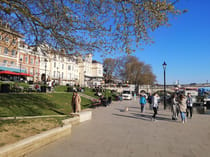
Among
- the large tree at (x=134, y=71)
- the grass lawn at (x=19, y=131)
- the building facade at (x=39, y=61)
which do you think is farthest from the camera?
the large tree at (x=134, y=71)

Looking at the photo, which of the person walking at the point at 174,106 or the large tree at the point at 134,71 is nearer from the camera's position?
the person walking at the point at 174,106

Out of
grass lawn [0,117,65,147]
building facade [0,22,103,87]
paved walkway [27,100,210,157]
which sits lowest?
paved walkway [27,100,210,157]

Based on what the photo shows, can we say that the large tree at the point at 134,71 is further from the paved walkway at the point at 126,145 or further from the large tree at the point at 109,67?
the paved walkway at the point at 126,145

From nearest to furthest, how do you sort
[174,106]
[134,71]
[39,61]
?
[174,106] → [39,61] → [134,71]

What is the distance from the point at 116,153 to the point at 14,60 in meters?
46.3

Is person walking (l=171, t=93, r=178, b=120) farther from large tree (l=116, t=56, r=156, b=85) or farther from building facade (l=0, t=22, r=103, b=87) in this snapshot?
large tree (l=116, t=56, r=156, b=85)

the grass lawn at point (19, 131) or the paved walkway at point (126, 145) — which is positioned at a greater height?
the grass lawn at point (19, 131)

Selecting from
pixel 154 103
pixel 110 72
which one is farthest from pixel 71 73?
pixel 154 103

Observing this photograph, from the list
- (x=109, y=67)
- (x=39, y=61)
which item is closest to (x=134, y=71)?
(x=109, y=67)

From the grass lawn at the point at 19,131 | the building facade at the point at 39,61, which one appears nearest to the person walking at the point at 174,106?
the building facade at the point at 39,61

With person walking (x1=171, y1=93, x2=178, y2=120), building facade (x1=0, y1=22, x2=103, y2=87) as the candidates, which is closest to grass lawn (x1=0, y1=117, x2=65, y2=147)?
building facade (x1=0, y1=22, x2=103, y2=87)

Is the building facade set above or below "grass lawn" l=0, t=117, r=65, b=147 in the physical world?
above

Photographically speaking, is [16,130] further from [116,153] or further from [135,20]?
[135,20]

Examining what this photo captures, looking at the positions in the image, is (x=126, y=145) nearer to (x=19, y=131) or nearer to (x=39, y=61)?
(x=19, y=131)
